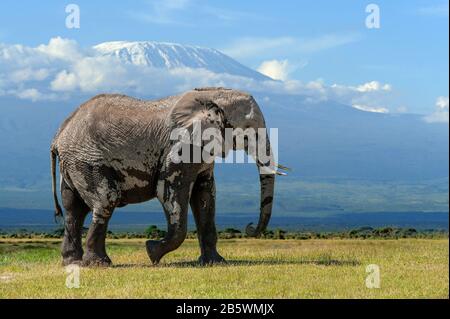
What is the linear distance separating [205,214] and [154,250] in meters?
1.70

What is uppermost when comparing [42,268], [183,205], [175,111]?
[175,111]

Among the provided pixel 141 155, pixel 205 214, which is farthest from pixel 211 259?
pixel 141 155

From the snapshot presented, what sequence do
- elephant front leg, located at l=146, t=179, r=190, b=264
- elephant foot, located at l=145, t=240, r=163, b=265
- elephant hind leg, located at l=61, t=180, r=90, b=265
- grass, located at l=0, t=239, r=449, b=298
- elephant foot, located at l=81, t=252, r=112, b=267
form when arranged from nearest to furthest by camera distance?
grass, located at l=0, t=239, r=449, b=298 < elephant front leg, located at l=146, t=179, r=190, b=264 < elephant foot, located at l=145, t=240, r=163, b=265 < elephant foot, located at l=81, t=252, r=112, b=267 < elephant hind leg, located at l=61, t=180, r=90, b=265

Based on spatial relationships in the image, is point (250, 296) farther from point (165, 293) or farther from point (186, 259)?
point (186, 259)

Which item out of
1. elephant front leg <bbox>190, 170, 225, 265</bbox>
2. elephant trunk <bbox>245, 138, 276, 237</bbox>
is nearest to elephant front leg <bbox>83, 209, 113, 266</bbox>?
elephant front leg <bbox>190, 170, 225, 265</bbox>

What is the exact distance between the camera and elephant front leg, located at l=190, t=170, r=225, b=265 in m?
21.0

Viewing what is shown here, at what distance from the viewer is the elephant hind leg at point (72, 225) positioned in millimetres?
21438

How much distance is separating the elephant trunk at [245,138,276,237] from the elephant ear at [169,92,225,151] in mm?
1297

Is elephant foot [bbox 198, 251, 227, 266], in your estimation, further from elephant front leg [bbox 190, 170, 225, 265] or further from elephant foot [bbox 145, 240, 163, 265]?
elephant foot [bbox 145, 240, 163, 265]

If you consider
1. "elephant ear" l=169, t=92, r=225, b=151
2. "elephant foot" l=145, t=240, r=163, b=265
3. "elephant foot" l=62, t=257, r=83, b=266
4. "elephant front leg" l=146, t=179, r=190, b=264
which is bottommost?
"elephant foot" l=62, t=257, r=83, b=266

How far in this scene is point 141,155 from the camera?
19984 millimetres

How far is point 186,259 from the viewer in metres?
22.9

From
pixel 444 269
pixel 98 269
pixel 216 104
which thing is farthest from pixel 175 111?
pixel 444 269
